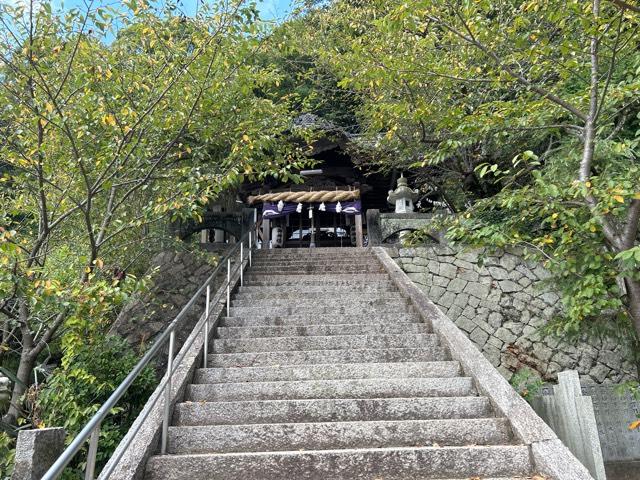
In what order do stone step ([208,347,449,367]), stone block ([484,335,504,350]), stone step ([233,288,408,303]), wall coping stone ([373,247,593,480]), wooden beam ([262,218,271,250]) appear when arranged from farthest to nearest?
wooden beam ([262,218,271,250]) → stone block ([484,335,504,350]) → stone step ([233,288,408,303]) → stone step ([208,347,449,367]) → wall coping stone ([373,247,593,480])

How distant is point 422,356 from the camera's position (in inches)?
179

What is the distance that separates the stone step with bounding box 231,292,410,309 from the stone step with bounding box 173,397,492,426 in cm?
243

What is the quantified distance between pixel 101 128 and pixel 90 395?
3.22 meters

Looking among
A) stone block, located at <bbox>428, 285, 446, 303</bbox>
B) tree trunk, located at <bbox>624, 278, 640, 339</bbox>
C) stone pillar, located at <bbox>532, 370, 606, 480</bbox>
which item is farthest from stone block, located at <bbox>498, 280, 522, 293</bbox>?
tree trunk, located at <bbox>624, 278, 640, 339</bbox>

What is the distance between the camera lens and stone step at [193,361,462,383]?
4156 mm

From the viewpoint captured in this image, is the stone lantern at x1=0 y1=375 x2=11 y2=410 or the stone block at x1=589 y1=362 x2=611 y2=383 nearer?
the stone lantern at x1=0 y1=375 x2=11 y2=410

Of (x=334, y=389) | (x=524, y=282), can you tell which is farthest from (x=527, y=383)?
(x=334, y=389)

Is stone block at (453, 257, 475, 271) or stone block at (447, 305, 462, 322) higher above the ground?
stone block at (453, 257, 475, 271)

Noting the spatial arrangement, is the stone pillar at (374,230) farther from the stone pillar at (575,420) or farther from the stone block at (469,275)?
the stone pillar at (575,420)

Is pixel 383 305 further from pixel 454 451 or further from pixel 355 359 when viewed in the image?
pixel 454 451

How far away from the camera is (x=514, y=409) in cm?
328

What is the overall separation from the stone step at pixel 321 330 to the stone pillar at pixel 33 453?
9.52 ft

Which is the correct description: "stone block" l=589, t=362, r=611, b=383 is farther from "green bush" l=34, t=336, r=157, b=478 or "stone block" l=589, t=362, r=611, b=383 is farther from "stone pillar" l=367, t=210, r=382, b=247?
"green bush" l=34, t=336, r=157, b=478

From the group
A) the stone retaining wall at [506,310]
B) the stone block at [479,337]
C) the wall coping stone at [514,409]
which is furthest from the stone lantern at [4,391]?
the stone block at [479,337]
